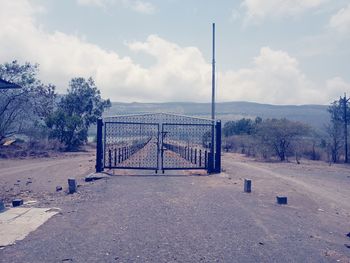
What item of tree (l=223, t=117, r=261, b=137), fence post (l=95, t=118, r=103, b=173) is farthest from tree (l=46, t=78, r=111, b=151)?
fence post (l=95, t=118, r=103, b=173)

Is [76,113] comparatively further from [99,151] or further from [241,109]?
[241,109]

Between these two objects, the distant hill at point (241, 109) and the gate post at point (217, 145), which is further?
the distant hill at point (241, 109)

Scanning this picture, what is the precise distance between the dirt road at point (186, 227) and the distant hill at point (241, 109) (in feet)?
293

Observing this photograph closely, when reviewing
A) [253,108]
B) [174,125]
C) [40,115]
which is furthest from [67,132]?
[253,108]

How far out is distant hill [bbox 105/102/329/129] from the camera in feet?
354

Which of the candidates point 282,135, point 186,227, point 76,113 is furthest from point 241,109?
point 186,227

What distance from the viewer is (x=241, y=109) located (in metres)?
125

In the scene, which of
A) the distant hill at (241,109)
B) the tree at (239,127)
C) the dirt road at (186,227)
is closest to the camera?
the dirt road at (186,227)

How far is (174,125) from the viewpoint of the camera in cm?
1936

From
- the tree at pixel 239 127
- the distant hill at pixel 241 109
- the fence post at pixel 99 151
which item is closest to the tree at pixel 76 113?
the tree at pixel 239 127

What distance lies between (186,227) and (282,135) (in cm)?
3037

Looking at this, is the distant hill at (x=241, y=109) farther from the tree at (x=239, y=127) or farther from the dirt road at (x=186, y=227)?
the dirt road at (x=186, y=227)

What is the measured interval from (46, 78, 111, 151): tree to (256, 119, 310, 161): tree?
2128 cm

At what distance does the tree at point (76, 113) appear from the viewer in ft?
153
